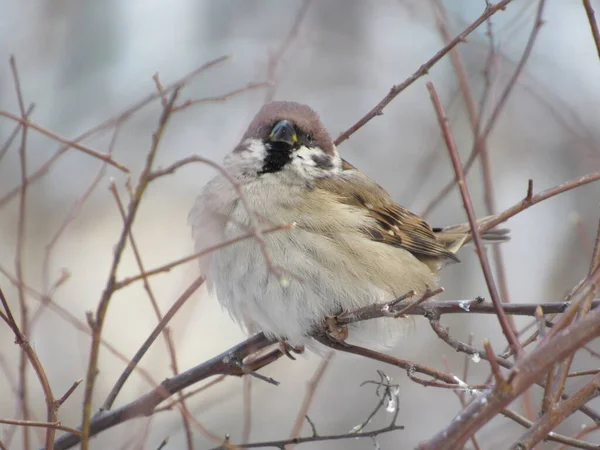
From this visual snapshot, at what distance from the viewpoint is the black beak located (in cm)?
340

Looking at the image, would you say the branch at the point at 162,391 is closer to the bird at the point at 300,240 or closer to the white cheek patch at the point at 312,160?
the bird at the point at 300,240

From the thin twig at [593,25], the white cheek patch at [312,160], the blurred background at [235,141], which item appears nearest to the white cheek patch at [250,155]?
the white cheek patch at [312,160]

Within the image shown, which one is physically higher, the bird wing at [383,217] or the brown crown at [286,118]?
the brown crown at [286,118]

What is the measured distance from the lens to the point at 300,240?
10.3 feet

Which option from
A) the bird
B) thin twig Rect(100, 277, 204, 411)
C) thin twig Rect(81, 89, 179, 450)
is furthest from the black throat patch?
thin twig Rect(81, 89, 179, 450)

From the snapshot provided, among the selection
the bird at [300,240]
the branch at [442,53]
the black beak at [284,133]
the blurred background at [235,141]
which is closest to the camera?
the branch at [442,53]

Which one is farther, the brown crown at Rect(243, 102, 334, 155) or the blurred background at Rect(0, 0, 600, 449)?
the blurred background at Rect(0, 0, 600, 449)

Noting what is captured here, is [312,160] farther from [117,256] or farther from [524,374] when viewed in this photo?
[524,374]

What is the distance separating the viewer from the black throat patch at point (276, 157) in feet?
11.2

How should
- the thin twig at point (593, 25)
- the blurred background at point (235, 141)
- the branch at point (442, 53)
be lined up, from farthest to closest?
the blurred background at point (235, 141)
the branch at point (442, 53)
the thin twig at point (593, 25)

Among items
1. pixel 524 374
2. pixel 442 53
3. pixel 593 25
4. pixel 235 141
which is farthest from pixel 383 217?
pixel 235 141

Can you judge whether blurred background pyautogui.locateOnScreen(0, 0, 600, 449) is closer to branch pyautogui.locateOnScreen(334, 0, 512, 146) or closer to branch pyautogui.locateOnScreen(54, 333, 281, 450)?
branch pyautogui.locateOnScreen(334, 0, 512, 146)

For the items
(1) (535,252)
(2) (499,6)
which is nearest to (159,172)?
(2) (499,6)

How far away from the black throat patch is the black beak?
33mm
